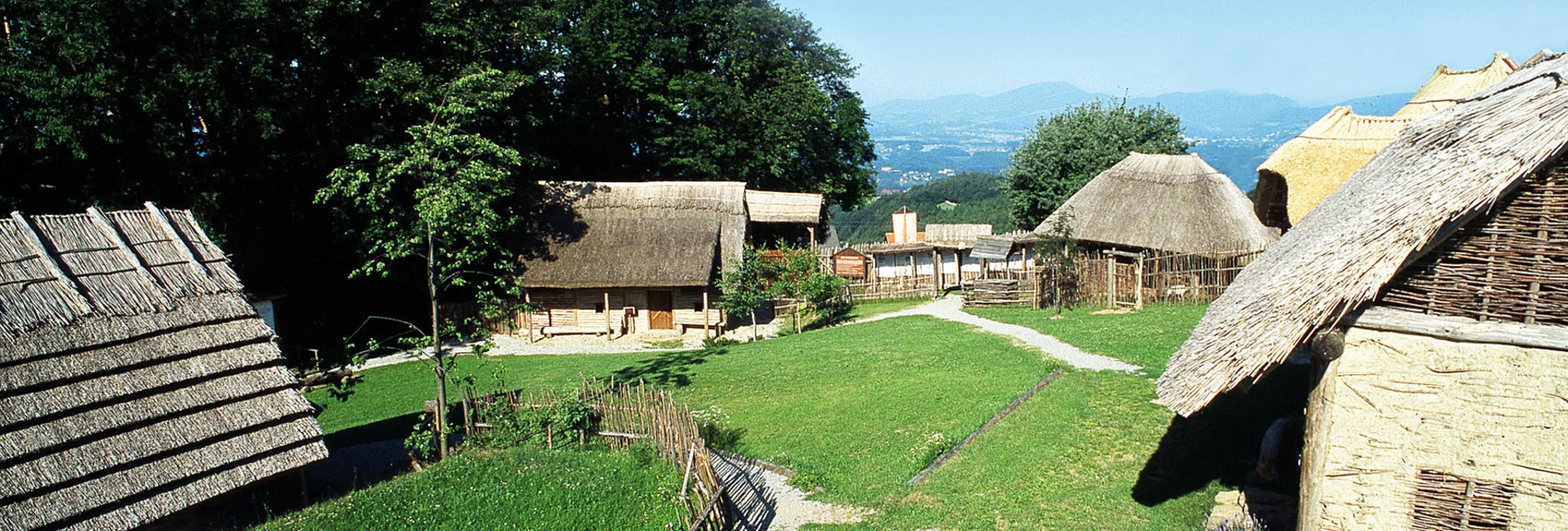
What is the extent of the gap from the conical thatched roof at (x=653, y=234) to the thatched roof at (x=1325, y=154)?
1571cm

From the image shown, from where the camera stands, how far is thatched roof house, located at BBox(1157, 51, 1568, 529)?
21.5 ft

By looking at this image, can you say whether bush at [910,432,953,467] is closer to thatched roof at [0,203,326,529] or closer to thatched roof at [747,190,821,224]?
thatched roof at [0,203,326,529]

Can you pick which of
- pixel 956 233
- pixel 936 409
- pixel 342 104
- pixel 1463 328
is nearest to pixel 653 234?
pixel 342 104

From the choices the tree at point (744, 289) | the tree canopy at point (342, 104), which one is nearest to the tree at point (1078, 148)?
the tree canopy at point (342, 104)

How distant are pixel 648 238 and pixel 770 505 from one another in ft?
59.1

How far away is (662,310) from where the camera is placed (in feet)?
94.4

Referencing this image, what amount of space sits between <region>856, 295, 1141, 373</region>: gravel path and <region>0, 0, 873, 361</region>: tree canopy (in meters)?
8.42

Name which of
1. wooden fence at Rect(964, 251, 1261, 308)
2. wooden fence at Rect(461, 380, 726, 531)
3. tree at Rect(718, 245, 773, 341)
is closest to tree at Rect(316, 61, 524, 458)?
tree at Rect(718, 245, 773, 341)

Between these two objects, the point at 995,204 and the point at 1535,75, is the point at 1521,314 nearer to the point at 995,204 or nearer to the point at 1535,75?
the point at 1535,75

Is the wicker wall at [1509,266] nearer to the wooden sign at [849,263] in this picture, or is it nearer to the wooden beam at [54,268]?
the wooden beam at [54,268]

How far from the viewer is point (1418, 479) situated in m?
7.01

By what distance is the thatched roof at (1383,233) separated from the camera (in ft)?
21.3

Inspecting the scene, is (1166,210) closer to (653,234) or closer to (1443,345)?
(653,234)

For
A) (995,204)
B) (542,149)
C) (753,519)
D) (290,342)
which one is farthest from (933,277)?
(995,204)
